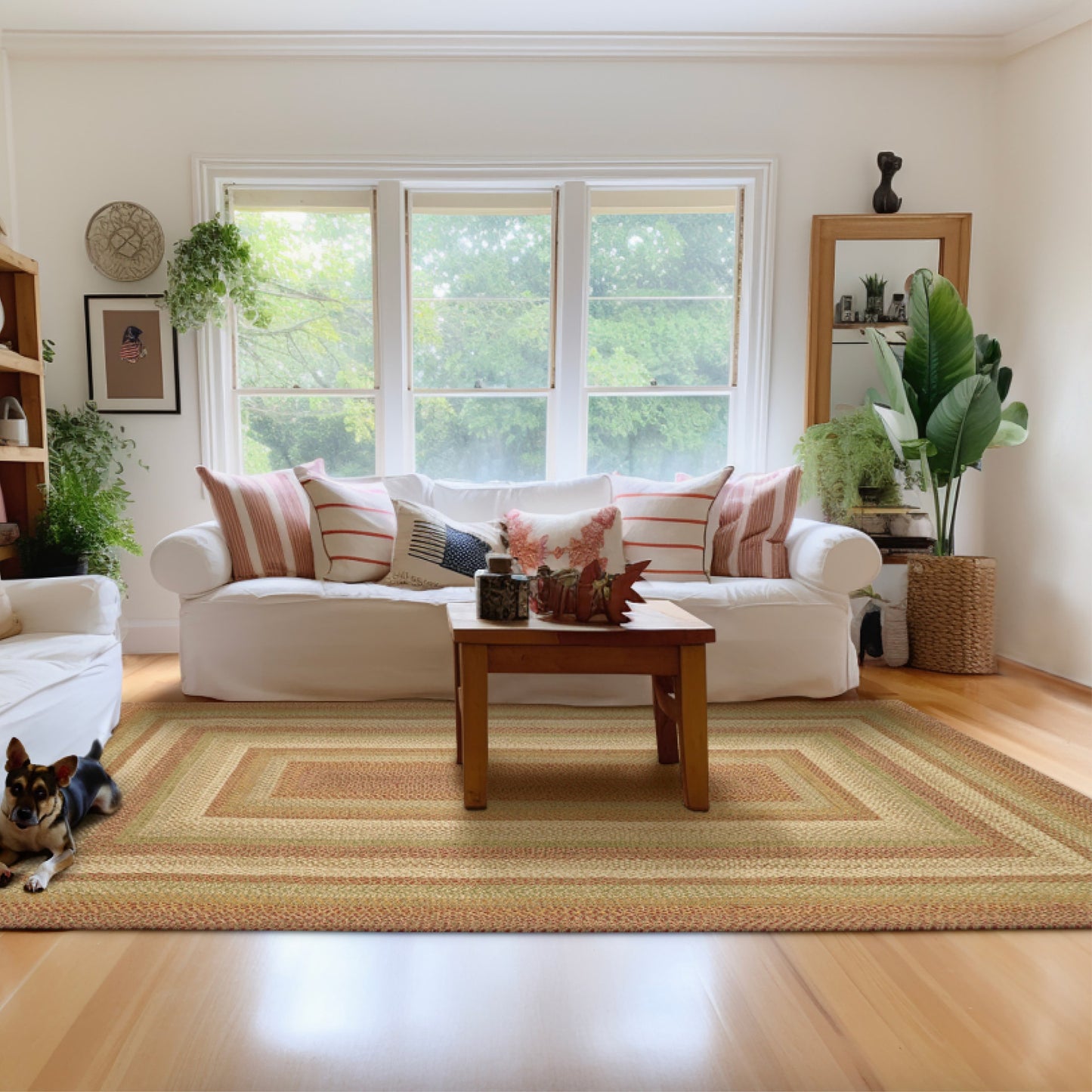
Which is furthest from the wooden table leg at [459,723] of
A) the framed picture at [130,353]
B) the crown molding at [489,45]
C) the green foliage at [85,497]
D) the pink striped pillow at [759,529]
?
the crown molding at [489,45]

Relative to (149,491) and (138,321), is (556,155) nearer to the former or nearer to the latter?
(138,321)

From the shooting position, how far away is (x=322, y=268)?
4.12 meters

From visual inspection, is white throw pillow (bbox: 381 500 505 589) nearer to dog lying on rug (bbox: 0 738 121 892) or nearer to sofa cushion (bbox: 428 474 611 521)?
sofa cushion (bbox: 428 474 611 521)

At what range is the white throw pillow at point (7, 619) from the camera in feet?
8.28

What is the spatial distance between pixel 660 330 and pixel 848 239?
3.16 ft

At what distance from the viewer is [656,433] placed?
4270mm

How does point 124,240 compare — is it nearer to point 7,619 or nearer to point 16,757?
point 7,619

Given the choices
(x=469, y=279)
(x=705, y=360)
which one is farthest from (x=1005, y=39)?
(x=469, y=279)

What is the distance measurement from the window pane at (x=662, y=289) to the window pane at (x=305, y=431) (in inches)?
46.0

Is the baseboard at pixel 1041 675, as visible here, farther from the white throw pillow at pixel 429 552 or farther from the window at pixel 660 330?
the white throw pillow at pixel 429 552

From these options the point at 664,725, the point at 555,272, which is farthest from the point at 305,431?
the point at 664,725

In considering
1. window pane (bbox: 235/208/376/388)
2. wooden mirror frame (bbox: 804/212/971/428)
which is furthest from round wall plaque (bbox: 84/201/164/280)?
wooden mirror frame (bbox: 804/212/971/428)

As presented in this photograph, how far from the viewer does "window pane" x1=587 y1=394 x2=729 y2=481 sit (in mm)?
4250

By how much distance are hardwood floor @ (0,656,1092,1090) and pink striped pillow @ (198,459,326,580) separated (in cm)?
188
